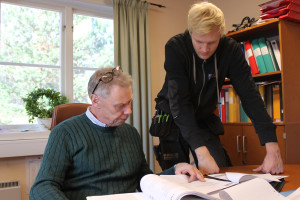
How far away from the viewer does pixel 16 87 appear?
256 cm

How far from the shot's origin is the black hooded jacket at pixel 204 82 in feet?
4.28

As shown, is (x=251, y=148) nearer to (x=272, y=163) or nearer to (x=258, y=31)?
(x=258, y=31)

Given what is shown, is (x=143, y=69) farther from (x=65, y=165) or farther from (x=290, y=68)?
(x=65, y=165)

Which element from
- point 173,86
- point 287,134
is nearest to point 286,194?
point 173,86

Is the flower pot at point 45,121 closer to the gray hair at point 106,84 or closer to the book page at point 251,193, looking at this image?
the gray hair at point 106,84

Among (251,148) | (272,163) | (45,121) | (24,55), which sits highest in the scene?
(24,55)

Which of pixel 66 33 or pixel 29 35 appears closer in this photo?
pixel 29 35

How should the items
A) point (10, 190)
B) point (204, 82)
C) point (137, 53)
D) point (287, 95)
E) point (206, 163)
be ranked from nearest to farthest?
point (206, 163) < point (204, 82) < point (287, 95) < point (10, 190) < point (137, 53)

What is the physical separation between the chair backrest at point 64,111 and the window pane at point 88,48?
4.46 feet

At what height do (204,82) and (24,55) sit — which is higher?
(24,55)

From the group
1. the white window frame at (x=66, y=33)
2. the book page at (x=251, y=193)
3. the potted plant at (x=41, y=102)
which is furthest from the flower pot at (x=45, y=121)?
the book page at (x=251, y=193)

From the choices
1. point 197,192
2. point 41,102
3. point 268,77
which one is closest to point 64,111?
point 197,192

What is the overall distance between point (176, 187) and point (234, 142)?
186 centimetres

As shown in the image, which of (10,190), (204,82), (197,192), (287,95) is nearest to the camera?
(197,192)
